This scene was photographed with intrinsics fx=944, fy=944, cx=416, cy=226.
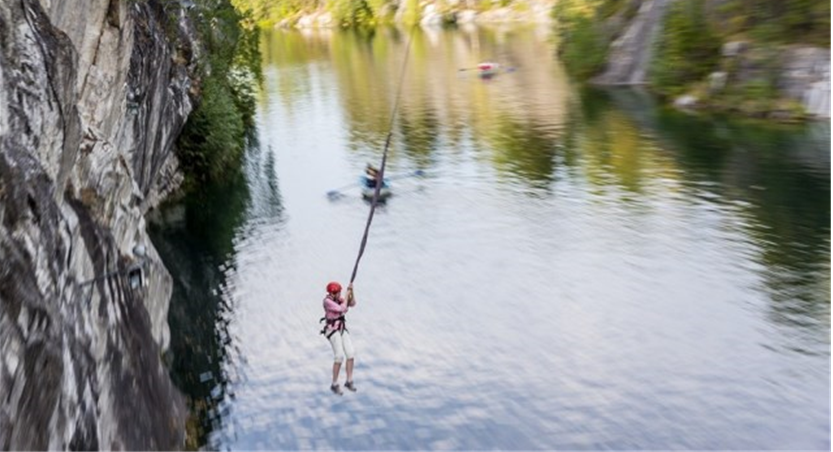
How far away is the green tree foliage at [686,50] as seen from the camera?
2151 inches

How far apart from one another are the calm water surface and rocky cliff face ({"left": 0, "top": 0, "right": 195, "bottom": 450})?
3.54 metres

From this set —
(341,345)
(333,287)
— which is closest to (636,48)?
(341,345)

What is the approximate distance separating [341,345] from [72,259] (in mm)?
6243

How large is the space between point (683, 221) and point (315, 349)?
15.2m

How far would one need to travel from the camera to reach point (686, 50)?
55.7 metres

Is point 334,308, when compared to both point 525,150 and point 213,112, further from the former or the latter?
point 525,150

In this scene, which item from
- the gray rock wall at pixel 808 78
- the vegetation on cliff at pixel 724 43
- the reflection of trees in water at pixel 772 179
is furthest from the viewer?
the vegetation on cliff at pixel 724 43

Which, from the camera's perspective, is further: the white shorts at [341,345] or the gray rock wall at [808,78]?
the gray rock wall at [808,78]

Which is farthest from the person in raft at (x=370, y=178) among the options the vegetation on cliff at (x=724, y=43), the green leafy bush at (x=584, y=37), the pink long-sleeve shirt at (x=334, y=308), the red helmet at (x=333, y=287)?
the green leafy bush at (x=584, y=37)

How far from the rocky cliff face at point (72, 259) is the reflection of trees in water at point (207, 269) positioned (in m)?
1.31

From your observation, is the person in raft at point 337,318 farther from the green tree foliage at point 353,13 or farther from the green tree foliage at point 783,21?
the green tree foliage at point 353,13

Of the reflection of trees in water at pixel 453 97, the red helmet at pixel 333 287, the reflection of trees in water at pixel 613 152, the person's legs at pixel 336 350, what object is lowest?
the reflection of trees in water at pixel 613 152

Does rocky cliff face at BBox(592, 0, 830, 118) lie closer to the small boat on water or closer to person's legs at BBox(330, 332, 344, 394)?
the small boat on water

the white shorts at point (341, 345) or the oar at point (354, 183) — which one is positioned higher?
the white shorts at point (341, 345)
